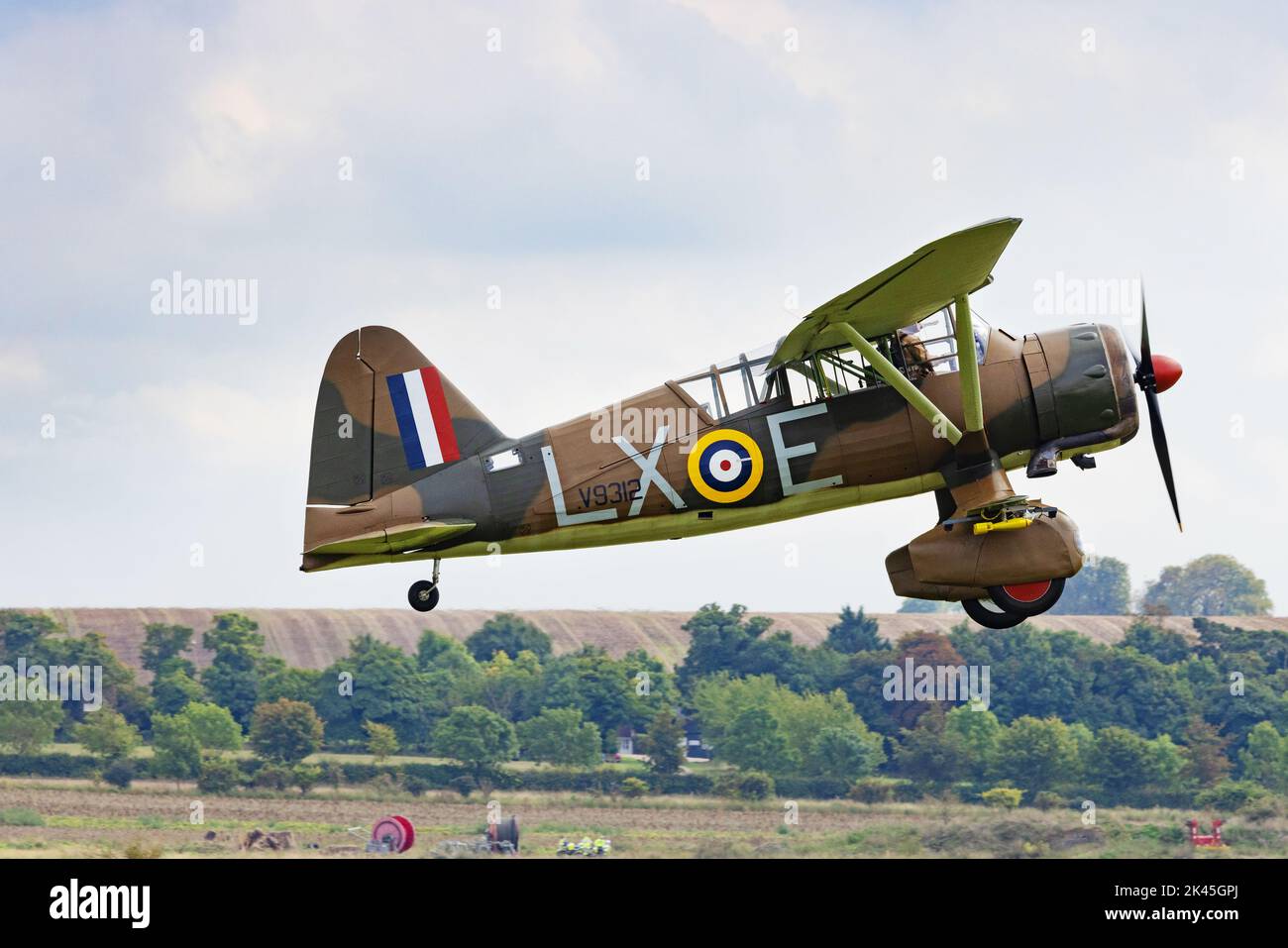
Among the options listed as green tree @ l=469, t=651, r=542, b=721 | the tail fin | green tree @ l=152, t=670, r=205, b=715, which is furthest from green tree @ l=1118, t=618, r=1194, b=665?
the tail fin

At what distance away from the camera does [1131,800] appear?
67062mm

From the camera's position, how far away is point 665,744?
66688 mm

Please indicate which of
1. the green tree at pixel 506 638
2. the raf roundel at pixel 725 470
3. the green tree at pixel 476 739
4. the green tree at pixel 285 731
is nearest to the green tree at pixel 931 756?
the green tree at pixel 476 739

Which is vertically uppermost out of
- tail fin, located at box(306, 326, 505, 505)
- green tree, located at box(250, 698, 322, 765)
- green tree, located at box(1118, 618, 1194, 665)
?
tail fin, located at box(306, 326, 505, 505)

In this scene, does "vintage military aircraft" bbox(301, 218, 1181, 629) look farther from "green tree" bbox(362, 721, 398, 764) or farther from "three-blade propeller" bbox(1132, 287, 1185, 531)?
"green tree" bbox(362, 721, 398, 764)

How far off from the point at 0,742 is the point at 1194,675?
58.9 meters

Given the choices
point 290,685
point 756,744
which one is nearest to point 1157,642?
point 756,744

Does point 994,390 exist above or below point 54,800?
above

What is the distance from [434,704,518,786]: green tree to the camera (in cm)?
6794

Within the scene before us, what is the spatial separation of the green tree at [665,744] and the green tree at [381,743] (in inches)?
437

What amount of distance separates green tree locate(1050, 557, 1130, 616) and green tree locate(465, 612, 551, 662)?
209 ft

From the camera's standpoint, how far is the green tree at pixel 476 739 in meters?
67.9
